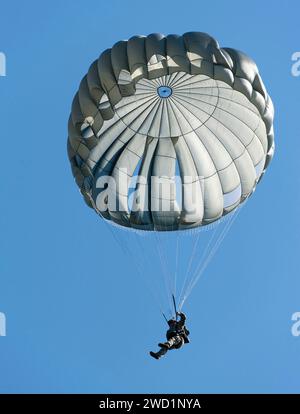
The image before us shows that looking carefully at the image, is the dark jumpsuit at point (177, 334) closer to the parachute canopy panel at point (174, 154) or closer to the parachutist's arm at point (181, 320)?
the parachutist's arm at point (181, 320)

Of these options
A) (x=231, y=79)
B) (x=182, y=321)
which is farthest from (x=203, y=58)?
(x=182, y=321)

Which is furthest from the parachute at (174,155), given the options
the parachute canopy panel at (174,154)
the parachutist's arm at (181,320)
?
the parachutist's arm at (181,320)

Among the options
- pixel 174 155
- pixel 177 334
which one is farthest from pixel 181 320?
pixel 174 155

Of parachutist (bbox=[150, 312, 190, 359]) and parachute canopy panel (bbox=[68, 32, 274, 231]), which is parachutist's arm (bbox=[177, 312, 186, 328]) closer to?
parachutist (bbox=[150, 312, 190, 359])

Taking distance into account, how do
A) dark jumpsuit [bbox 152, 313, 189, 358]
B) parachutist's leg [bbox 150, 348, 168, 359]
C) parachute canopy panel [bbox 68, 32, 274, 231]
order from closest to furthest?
parachutist's leg [bbox 150, 348, 168, 359] → dark jumpsuit [bbox 152, 313, 189, 358] → parachute canopy panel [bbox 68, 32, 274, 231]

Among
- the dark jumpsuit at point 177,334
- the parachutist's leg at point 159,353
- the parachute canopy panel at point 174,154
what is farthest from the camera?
the parachute canopy panel at point 174,154

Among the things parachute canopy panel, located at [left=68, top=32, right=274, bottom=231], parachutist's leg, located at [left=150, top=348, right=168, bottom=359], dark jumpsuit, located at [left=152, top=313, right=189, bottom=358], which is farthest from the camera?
parachute canopy panel, located at [left=68, top=32, right=274, bottom=231]

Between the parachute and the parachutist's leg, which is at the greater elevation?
the parachute

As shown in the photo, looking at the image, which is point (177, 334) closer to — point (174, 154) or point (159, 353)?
point (159, 353)

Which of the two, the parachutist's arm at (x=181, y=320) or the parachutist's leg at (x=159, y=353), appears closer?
the parachutist's leg at (x=159, y=353)

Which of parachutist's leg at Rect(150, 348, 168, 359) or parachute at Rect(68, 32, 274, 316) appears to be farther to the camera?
parachute at Rect(68, 32, 274, 316)

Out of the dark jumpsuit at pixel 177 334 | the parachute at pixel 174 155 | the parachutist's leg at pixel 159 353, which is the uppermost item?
the parachute at pixel 174 155

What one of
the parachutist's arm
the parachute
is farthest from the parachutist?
the parachute

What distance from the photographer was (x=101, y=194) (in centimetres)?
2302
